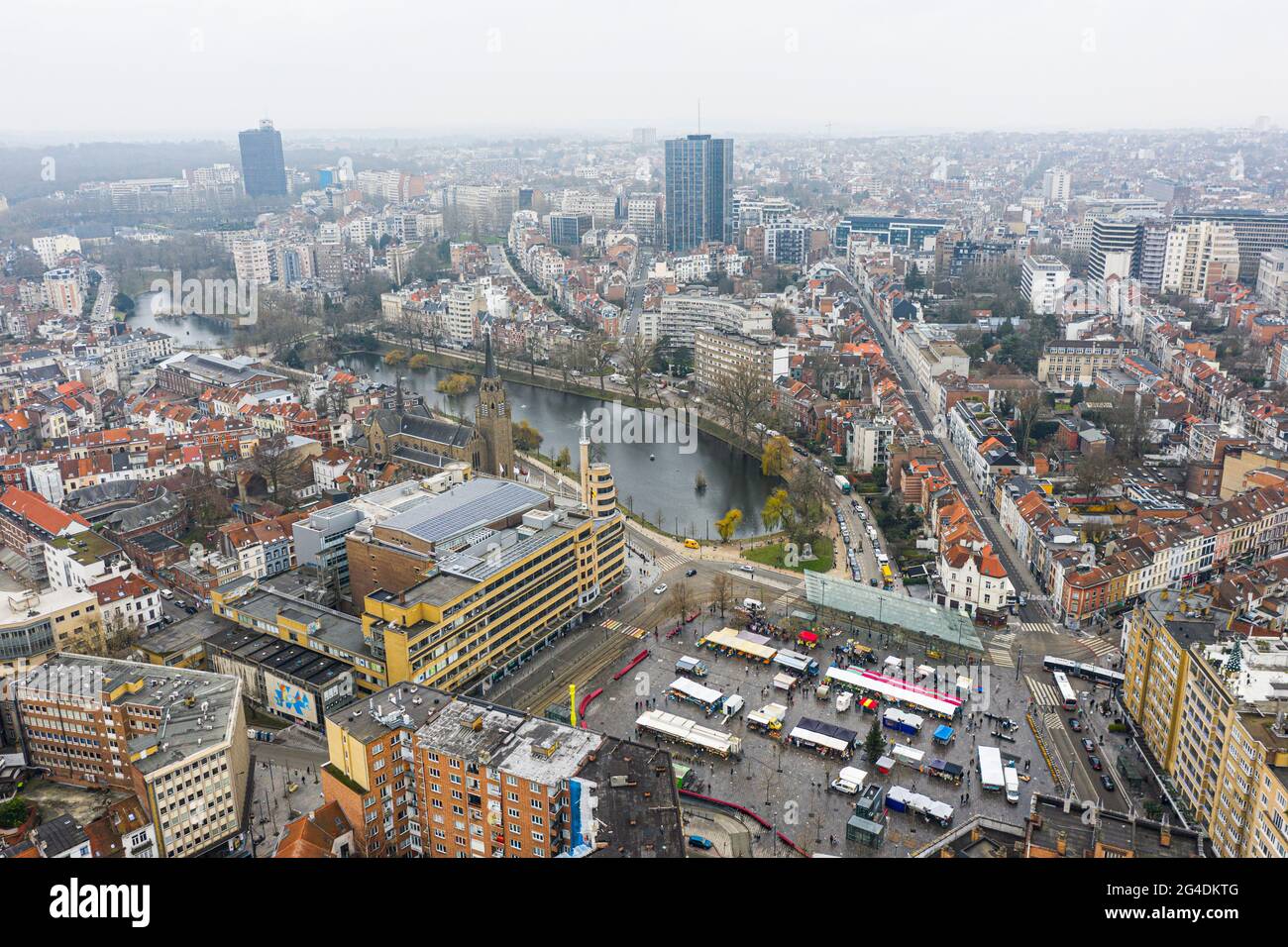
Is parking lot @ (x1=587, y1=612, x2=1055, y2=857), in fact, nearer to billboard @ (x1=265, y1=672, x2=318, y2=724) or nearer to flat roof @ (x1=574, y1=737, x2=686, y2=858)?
flat roof @ (x1=574, y1=737, x2=686, y2=858)

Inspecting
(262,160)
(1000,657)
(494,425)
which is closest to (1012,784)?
(1000,657)

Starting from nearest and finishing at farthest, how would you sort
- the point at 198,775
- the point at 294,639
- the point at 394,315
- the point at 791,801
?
1. the point at 198,775
2. the point at 791,801
3. the point at 294,639
4. the point at 394,315

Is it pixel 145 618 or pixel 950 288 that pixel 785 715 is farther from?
pixel 950 288

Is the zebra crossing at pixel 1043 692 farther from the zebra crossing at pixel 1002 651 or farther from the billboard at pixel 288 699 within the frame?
the billboard at pixel 288 699

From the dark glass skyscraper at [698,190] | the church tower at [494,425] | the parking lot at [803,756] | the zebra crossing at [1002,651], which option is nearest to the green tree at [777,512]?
the parking lot at [803,756]

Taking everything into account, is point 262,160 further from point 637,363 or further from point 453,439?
point 453,439

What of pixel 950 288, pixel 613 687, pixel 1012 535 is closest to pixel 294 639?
pixel 613 687

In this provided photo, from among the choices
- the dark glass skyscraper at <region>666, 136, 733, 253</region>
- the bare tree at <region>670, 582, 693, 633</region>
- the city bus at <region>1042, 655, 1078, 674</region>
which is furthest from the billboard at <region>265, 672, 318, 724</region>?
the dark glass skyscraper at <region>666, 136, 733, 253</region>
